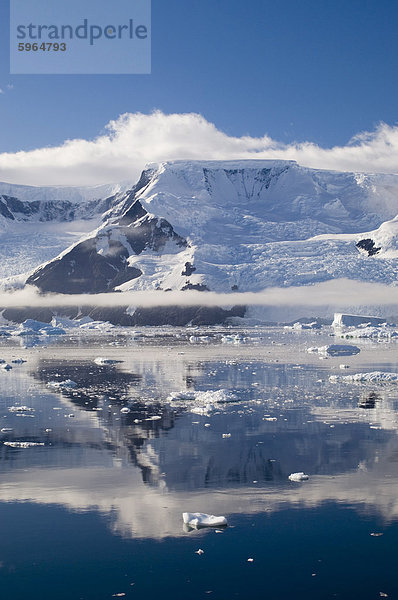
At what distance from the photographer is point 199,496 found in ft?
56.1

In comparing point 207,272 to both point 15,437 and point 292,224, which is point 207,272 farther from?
point 15,437

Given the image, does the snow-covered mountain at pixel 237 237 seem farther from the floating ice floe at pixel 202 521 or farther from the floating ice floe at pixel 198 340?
the floating ice floe at pixel 202 521

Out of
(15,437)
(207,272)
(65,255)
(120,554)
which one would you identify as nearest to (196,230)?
(207,272)

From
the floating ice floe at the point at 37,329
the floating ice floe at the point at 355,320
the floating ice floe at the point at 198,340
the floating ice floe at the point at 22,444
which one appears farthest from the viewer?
the floating ice floe at the point at 37,329

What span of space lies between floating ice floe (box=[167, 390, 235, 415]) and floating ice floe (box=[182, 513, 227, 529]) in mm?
13949

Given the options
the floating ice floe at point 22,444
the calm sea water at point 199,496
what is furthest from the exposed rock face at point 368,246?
the floating ice floe at point 22,444

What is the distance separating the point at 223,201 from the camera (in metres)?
192

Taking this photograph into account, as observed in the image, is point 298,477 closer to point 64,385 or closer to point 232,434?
point 232,434

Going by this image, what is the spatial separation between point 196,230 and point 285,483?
150545 millimetres

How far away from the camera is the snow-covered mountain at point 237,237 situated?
135m

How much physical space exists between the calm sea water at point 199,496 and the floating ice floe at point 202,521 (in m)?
0.26

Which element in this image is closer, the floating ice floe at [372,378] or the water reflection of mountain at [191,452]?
the water reflection of mountain at [191,452]

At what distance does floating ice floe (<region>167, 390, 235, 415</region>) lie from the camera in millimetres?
29891

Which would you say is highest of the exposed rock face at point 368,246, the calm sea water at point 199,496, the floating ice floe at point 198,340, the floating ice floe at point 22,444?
the exposed rock face at point 368,246
